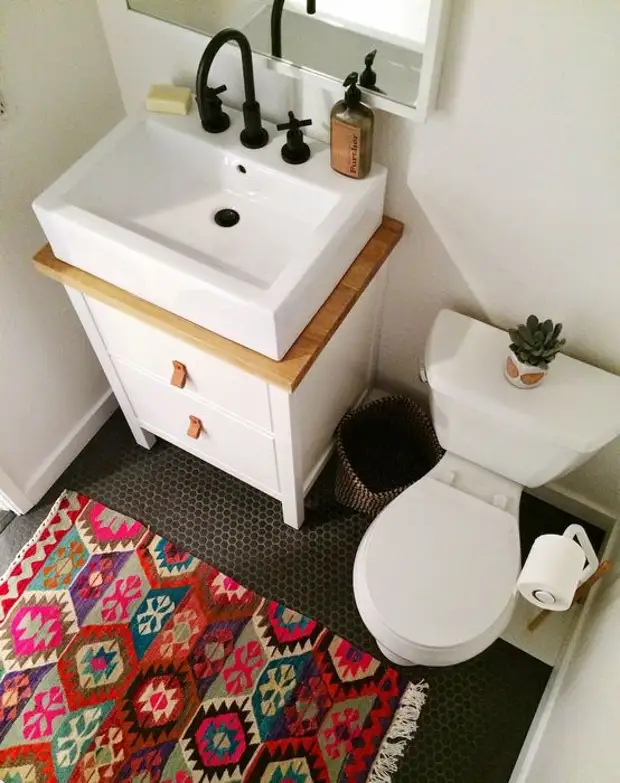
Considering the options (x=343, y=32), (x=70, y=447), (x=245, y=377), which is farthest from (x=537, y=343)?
(x=70, y=447)

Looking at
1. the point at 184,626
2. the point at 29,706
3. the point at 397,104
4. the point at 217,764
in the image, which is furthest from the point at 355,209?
the point at 29,706

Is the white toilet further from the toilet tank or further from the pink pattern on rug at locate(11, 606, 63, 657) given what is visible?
the pink pattern on rug at locate(11, 606, 63, 657)

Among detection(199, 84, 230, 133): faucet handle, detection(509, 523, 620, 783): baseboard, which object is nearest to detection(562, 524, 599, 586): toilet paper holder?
detection(509, 523, 620, 783): baseboard

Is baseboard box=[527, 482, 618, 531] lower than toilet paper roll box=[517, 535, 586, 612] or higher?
lower

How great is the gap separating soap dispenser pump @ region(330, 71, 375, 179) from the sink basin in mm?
28

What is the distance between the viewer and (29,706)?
1.62 m

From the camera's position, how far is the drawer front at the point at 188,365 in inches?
53.5

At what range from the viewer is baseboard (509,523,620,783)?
1484 mm

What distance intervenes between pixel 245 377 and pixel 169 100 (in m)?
0.62

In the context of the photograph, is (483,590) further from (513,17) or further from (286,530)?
(513,17)

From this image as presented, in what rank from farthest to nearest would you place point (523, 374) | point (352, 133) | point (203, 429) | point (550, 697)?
1. point (203, 429)
2. point (550, 697)
3. point (523, 374)
4. point (352, 133)

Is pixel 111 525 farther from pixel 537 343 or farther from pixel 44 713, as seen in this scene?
pixel 537 343

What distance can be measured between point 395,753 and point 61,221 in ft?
4.44

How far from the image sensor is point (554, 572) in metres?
1.28
